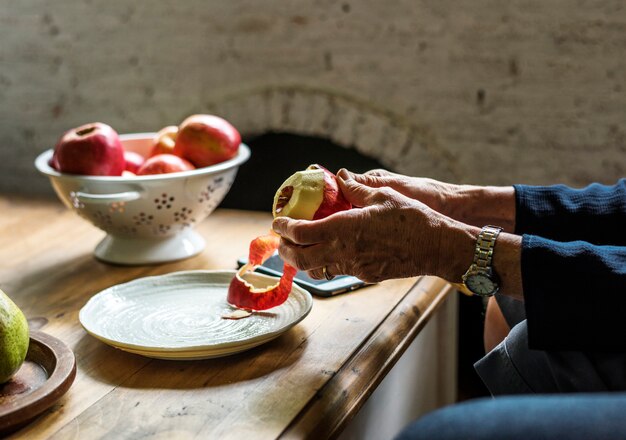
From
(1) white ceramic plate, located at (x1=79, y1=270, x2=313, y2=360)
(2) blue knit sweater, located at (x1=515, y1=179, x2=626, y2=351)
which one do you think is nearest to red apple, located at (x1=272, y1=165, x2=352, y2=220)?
(1) white ceramic plate, located at (x1=79, y1=270, x2=313, y2=360)

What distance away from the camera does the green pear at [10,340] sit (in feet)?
2.94

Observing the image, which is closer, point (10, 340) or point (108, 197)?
point (10, 340)

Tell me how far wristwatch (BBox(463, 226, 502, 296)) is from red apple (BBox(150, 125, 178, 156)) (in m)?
0.72

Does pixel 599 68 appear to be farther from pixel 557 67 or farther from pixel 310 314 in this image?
pixel 310 314

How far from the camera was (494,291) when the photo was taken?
3.24 ft

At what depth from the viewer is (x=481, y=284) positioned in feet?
3.24

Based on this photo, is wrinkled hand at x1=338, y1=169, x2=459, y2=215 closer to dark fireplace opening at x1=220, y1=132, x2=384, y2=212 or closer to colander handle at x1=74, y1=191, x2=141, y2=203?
colander handle at x1=74, y1=191, x2=141, y2=203

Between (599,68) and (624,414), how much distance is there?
138cm

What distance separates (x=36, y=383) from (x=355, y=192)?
0.48m

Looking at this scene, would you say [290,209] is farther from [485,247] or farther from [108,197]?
[108,197]

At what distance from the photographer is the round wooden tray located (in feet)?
2.80

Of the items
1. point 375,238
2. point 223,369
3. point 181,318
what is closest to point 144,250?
point 181,318

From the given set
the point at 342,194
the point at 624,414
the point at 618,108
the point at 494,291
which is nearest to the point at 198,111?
the point at 618,108

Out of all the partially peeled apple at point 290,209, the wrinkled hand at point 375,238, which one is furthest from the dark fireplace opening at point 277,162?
the wrinkled hand at point 375,238
